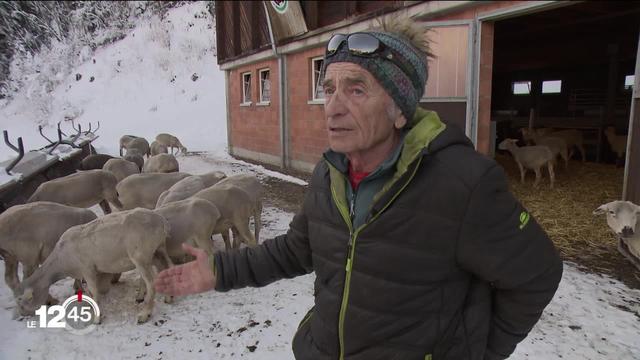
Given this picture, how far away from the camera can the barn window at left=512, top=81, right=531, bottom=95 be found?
1981 centimetres

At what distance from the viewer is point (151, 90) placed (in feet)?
109

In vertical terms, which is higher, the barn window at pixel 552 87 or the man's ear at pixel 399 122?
the barn window at pixel 552 87

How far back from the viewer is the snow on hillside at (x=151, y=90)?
1073 inches

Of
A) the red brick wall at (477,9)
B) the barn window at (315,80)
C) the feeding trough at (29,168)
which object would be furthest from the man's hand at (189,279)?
the barn window at (315,80)

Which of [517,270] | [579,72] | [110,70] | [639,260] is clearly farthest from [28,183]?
[110,70]

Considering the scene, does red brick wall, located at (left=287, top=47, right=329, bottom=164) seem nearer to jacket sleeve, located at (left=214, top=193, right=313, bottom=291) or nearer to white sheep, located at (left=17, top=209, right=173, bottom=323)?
white sheep, located at (left=17, top=209, right=173, bottom=323)

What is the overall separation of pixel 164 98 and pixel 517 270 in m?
33.7

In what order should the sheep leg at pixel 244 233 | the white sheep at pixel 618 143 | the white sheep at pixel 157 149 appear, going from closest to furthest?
the sheep leg at pixel 244 233, the white sheep at pixel 618 143, the white sheep at pixel 157 149

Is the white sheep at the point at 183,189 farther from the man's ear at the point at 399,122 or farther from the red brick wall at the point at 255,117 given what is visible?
the red brick wall at the point at 255,117

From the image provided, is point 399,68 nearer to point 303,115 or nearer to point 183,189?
point 183,189

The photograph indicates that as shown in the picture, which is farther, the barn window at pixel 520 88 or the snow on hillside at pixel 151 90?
the snow on hillside at pixel 151 90

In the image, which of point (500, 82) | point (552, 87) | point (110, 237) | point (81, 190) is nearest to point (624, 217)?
point (110, 237)

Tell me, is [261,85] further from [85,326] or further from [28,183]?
[85,326]

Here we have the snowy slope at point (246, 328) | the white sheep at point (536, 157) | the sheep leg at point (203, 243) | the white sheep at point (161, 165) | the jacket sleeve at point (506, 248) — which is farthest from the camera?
the white sheep at point (536, 157)
